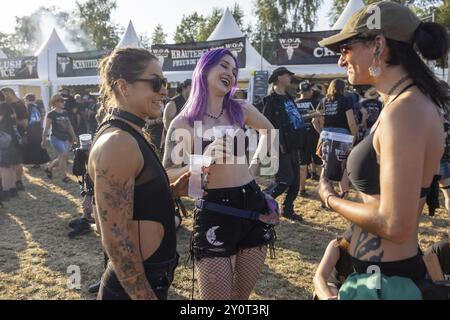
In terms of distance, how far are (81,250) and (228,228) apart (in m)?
3.25

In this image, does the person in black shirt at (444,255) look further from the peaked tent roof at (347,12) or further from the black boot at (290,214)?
the peaked tent roof at (347,12)

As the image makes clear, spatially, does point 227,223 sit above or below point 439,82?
below

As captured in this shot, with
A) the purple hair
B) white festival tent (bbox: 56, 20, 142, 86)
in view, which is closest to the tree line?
white festival tent (bbox: 56, 20, 142, 86)

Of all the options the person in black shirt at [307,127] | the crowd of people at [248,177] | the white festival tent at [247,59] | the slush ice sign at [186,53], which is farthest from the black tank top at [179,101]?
the slush ice sign at [186,53]

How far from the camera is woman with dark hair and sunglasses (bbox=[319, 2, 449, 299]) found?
1316 millimetres

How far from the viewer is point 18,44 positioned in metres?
72.4

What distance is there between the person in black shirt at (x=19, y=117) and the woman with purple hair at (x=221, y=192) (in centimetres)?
645

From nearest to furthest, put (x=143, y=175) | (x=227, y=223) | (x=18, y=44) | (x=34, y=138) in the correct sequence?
(x=143, y=175), (x=227, y=223), (x=34, y=138), (x=18, y=44)

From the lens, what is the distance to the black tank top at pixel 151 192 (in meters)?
1.66

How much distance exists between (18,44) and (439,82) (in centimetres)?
8331

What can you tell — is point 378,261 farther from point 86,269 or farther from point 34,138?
point 34,138

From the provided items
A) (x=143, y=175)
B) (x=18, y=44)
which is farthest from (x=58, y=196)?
(x=18, y=44)

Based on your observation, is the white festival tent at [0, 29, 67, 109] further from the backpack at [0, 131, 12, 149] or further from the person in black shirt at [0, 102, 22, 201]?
the backpack at [0, 131, 12, 149]
